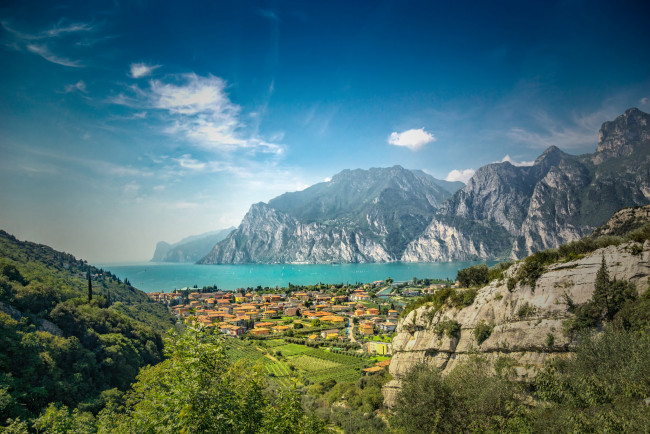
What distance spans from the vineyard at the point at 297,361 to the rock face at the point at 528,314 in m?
17.7

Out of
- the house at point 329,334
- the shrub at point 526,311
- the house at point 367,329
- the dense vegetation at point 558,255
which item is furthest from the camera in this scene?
the house at point 367,329

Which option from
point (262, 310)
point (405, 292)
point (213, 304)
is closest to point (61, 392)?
point (262, 310)

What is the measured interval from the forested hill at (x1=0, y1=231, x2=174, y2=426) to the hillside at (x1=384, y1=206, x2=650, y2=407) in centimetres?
2309

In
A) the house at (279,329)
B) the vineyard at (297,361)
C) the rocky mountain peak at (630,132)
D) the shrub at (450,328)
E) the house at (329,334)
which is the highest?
the rocky mountain peak at (630,132)

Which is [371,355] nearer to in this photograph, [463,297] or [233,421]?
[463,297]

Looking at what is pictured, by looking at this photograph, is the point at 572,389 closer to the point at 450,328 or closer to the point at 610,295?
the point at 610,295

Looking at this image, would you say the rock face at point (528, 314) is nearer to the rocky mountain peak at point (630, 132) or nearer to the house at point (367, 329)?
the house at point (367, 329)

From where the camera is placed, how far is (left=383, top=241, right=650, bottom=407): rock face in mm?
11445

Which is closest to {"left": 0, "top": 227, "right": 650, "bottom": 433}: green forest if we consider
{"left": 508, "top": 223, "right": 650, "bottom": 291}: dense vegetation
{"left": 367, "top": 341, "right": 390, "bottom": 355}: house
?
{"left": 508, "top": 223, "right": 650, "bottom": 291}: dense vegetation

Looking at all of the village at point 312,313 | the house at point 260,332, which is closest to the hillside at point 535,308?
the village at point 312,313

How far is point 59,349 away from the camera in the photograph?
1035 inches

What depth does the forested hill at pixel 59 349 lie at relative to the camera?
20.3 metres

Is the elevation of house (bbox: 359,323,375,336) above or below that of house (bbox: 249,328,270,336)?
above

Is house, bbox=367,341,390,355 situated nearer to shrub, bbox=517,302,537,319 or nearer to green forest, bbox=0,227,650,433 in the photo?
green forest, bbox=0,227,650,433
